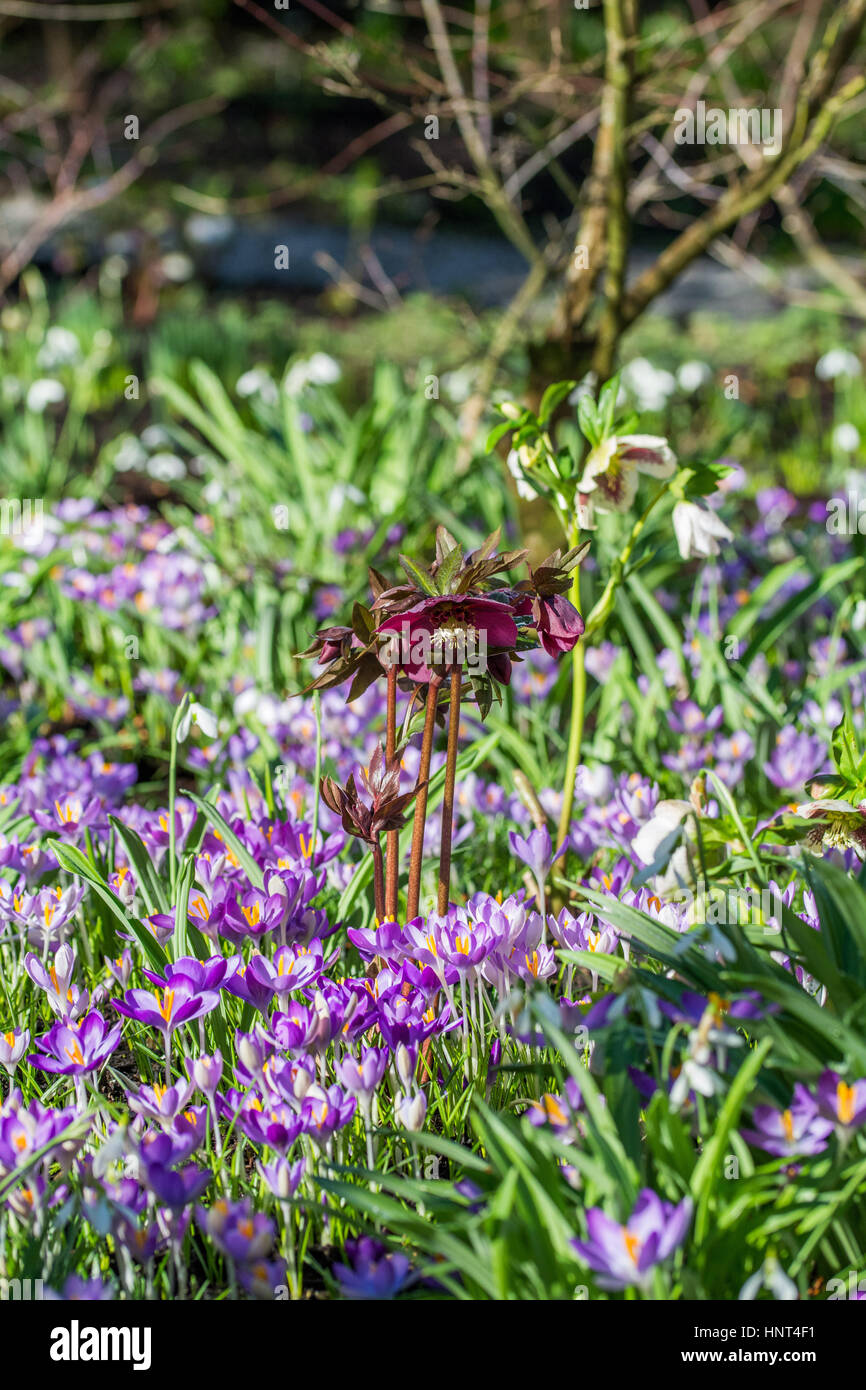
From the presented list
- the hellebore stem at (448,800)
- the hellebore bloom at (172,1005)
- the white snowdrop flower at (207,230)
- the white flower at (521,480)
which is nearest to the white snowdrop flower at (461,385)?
the white flower at (521,480)

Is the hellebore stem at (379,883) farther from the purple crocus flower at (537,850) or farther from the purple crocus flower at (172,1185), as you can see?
the purple crocus flower at (172,1185)

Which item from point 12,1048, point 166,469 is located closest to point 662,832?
point 12,1048

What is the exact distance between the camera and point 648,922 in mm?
1285

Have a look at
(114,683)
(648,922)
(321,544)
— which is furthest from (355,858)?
(321,544)

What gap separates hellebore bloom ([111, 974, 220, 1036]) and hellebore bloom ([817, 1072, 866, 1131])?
0.61 m

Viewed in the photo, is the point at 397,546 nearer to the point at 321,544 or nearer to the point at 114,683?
the point at 321,544

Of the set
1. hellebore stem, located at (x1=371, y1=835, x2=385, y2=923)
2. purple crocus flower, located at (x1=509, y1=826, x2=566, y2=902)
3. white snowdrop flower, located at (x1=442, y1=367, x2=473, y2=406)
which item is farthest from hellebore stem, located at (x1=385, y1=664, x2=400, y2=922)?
white snowdrop flower, located at (x1=442, y1=367, x2=473, y2=406)

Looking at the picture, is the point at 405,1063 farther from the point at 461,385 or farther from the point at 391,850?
the point at 461,385

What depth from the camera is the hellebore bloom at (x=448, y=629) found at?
1267mm

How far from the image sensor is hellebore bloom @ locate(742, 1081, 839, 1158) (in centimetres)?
106

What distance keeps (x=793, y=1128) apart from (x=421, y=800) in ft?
1.82
